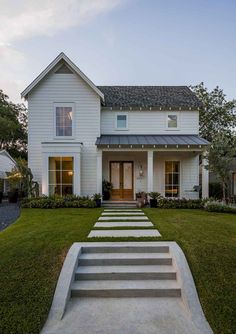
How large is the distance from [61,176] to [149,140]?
5.39 metres

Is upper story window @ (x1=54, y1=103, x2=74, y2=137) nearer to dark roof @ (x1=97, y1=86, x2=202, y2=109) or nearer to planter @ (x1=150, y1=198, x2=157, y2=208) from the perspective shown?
dark roof @ (x1=97, y1=86, x2=202, y2=109)

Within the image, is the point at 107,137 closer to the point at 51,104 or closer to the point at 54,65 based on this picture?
the point at 51,104

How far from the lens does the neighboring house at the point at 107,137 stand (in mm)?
12695

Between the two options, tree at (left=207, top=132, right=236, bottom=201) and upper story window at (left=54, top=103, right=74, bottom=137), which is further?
upper story window at (left=54, top=103, right=74, bottom=137)

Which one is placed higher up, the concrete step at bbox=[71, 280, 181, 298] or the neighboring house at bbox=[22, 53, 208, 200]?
the neighboring house at bbox=[22, 53, 208, 200]

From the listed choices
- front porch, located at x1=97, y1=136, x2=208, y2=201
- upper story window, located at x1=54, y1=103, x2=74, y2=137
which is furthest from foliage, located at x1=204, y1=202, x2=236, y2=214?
upper story window, located at x1=54, y1=103, x2=74, y2=137

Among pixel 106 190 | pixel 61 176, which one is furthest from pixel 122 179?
pixel 61 176

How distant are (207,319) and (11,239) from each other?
16.2 feet

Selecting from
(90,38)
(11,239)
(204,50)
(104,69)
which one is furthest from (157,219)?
(104,69)

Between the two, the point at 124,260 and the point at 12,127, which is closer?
the point at 124,260

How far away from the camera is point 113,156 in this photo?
14.5m

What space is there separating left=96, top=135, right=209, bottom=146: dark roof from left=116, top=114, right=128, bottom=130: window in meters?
0.70

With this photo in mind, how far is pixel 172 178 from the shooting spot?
14.5 meters

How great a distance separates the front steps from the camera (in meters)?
4.19
